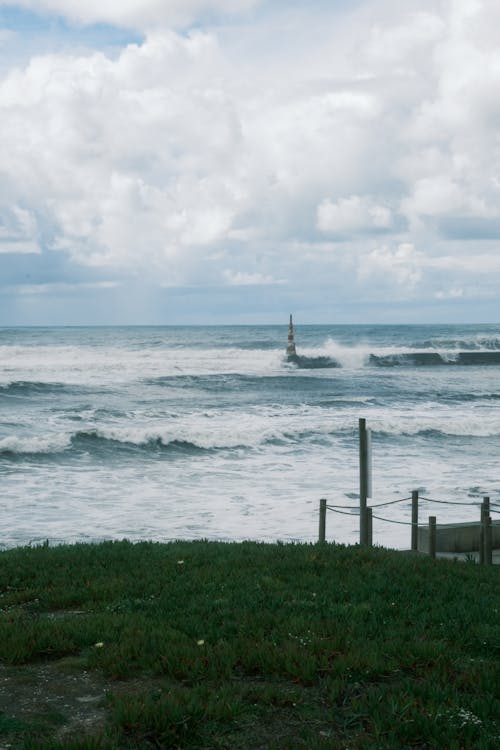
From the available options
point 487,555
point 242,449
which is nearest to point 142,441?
point 242,449

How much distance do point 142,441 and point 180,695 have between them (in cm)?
2352

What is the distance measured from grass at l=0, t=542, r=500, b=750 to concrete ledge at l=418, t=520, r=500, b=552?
95.4 inches

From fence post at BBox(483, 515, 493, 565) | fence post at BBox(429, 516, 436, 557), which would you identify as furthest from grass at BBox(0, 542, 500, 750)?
fence post at BBox(429, 516, 436, 557)

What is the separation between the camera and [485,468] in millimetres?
22984

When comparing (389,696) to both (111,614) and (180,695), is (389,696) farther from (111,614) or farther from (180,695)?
(111,614)

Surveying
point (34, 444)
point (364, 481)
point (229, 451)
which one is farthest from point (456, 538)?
point (34, 444)

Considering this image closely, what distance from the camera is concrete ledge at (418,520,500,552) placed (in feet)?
37.8

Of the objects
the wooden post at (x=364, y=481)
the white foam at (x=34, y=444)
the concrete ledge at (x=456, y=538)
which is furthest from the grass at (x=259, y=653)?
the white foam at (x=34, y=444)

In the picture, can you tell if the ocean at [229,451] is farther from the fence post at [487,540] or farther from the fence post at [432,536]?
the fence post at [487,540]

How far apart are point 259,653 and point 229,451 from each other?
21386mm

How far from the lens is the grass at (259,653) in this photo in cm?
454

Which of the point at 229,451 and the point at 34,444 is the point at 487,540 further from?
the point at 34,444

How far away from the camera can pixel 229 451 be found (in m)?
27.0

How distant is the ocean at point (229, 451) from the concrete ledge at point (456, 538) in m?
1.21
